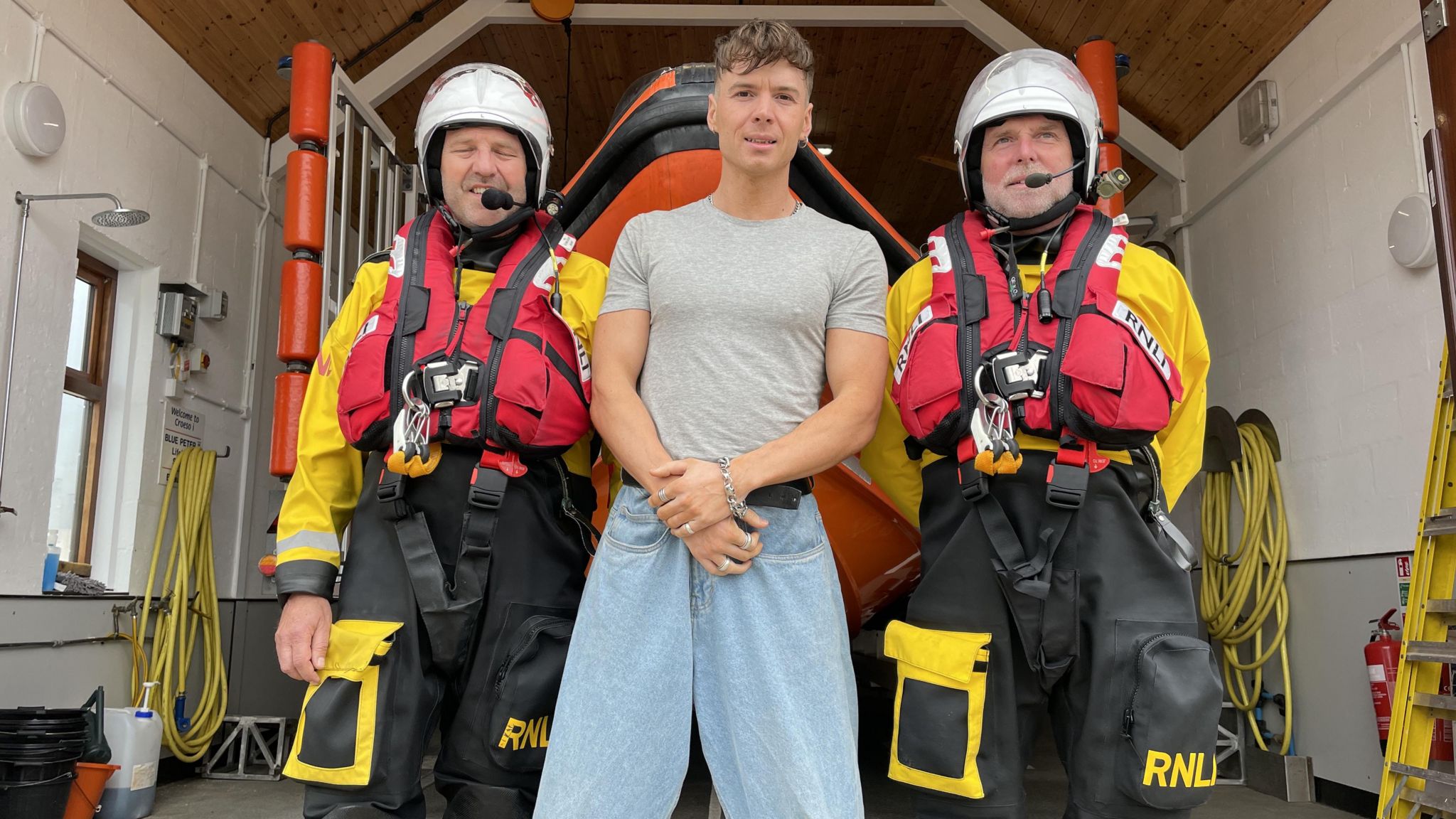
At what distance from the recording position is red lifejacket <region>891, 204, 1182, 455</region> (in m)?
1.55

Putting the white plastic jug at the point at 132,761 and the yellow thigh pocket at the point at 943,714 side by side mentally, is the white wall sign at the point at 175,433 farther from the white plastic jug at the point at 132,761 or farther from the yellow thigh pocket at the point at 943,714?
the yellow thigh pocket at the point at 943,714

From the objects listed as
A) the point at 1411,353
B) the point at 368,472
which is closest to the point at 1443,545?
the point at 1411,353

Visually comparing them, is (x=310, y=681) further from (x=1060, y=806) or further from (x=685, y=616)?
(x=1060, y=806)

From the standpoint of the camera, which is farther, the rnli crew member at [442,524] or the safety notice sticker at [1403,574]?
the safety notice sticker at [1403,574]

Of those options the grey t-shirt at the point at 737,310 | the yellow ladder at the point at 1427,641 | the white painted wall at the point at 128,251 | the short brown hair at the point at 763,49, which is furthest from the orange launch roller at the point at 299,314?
the yellow ladder at the point at 1427,641

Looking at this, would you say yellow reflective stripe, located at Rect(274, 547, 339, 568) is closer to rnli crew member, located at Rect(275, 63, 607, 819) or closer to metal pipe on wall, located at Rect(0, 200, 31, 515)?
rnli crew member, located at Rect(275, 63, 607, 819)

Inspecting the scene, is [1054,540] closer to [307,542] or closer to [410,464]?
[410,464]

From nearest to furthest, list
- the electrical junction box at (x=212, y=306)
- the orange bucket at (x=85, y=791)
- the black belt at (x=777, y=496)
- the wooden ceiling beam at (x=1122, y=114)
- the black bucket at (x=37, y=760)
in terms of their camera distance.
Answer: the black belt at (x=777, y=496), the black bucket at (x=37, y=760), the orange bucket at (x=85, y=791), the electrical junction box at (x=212, y=306), the wooden ceiling beam at (x=1122, y=114)

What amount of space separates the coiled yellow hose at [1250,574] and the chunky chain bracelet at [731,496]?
3.36m

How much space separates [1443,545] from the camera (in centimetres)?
276

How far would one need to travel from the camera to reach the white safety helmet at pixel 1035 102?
6.01 feet

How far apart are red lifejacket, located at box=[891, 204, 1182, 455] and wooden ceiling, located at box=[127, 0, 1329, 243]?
116 inches

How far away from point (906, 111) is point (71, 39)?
15.5 ft

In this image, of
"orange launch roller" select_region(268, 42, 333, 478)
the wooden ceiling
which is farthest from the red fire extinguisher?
"orange launch roller" select_region(268, 42, 333, 478)
